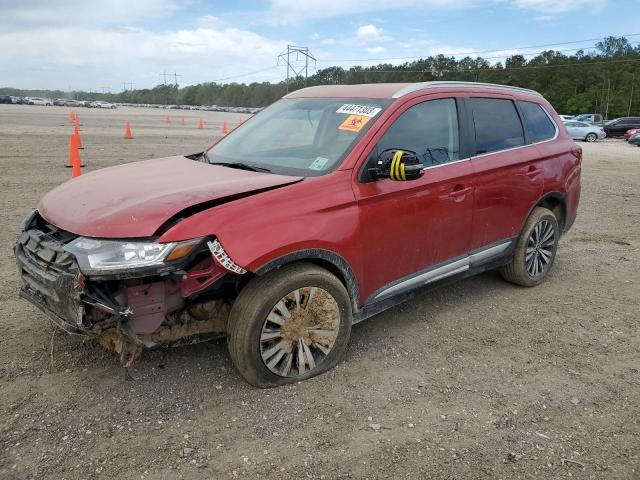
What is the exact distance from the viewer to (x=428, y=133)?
3939 mm

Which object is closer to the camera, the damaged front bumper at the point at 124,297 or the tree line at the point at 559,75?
the damaged front bumper at the point at 124,297

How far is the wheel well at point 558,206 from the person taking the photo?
5.20 metres

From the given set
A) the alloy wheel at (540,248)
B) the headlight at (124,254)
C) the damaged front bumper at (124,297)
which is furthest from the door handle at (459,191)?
the headlight at (124,254)

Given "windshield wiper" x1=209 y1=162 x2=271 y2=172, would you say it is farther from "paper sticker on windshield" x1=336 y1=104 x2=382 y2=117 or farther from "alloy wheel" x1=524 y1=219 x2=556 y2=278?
"alloy wheel" x1=524 y1=219 x2=556 y2=278

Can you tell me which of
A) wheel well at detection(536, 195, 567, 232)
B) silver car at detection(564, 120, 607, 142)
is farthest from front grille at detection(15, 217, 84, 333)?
silver car at detection(564, 120, 607, 142)

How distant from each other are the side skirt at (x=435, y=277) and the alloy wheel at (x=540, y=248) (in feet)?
0.97

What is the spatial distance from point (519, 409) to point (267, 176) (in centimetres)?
211

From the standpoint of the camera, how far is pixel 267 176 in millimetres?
3367

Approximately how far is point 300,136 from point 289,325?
157cm

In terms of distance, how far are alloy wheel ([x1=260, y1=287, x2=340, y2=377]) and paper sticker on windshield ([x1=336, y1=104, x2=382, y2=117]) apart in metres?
1.32

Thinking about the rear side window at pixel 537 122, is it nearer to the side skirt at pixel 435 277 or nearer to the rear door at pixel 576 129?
the side skirt at pixel 435 277

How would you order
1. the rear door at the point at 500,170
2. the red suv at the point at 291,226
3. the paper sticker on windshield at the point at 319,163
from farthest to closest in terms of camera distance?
the rear door at the point at 500,170 → the paper sticker on windshield at the point at 319,163 → the red suv at the point at 291,226

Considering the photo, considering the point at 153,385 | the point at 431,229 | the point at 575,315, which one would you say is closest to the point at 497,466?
the point at 431,229

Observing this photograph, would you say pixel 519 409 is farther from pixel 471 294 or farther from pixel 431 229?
pixel 471 294
